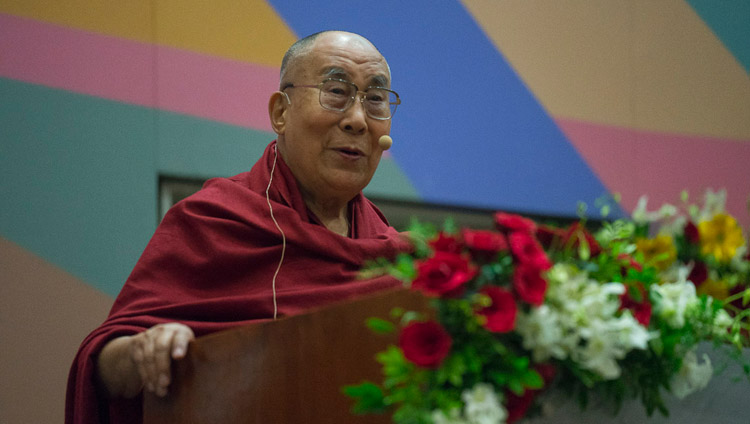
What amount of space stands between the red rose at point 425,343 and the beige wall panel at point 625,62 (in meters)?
2.71

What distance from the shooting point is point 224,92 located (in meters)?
2.83

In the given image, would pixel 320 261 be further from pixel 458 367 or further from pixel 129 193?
pixel 129 193

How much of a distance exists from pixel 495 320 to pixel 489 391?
77 millimetres

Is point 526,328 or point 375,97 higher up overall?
point 375,97

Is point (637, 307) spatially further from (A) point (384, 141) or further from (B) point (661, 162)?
(B) point (661, 162)

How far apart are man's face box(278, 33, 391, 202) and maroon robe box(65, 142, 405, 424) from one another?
61 mm

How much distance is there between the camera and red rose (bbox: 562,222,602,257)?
1.02 m

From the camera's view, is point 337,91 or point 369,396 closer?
point 369,396

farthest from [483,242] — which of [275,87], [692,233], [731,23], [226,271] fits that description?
[731,23]

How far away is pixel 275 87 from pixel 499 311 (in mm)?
2175

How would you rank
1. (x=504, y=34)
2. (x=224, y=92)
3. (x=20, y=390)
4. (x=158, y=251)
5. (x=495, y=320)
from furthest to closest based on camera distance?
(x=504, y=34) → (x=224, y=92) → (x=20, y=390) → (x=158, y=251) → (x=495, y=320)

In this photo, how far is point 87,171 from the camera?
256 cm

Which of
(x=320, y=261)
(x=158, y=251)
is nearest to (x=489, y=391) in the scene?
(x=320, y=261)

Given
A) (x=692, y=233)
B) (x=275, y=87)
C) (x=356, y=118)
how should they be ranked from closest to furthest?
(x=692, y=233) → (x=356, y=118) → (x=275, y=87)
